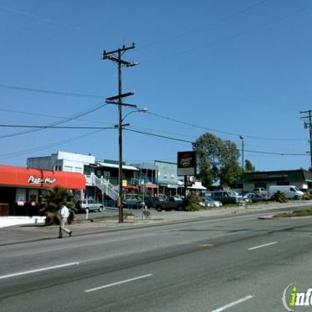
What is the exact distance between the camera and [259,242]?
57.3 ft

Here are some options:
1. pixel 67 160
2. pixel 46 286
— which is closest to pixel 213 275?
pixel 46 286

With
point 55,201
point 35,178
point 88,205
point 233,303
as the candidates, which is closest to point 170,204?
point 88,205

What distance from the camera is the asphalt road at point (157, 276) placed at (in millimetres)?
8117

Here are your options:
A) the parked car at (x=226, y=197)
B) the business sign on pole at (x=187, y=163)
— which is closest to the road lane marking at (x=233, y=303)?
the business sign on pole at (x=187, y=163)

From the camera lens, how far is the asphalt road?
26.6 feet

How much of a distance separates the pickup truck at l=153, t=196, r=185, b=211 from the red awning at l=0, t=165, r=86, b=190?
1295cm

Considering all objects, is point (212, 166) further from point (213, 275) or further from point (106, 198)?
point (213, 275)

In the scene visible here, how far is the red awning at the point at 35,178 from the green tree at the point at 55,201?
4470mm

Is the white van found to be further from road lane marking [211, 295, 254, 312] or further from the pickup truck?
road lane marking [211, 295, 254, 312]

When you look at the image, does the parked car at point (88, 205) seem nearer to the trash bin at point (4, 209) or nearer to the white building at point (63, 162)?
the white building at point (63, 162)

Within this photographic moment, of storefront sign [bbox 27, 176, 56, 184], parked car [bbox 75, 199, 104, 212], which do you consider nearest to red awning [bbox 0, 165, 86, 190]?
storefront sign [bbox 27, 176, 56, 184]

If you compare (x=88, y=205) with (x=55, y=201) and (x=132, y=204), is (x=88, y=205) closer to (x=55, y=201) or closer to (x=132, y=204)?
(x=132, y=204)

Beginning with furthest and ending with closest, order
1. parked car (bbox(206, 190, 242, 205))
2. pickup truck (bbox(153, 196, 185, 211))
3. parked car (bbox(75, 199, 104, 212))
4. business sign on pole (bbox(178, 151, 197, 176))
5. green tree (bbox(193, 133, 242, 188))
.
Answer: green tree (bbox(193, 133, 242, 188)) < parked car (bbox(206, 190, 242, 205)) < business sign on pole (bbox(178, 151, 197, 176)) < pickup truck (bbox(153, 196, 185, 211)) < parked car (bbox(75, 199, 104, 212))

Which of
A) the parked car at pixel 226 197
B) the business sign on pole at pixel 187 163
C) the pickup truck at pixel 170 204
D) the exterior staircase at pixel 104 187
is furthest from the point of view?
the exterior staircase at pixel 104 187
